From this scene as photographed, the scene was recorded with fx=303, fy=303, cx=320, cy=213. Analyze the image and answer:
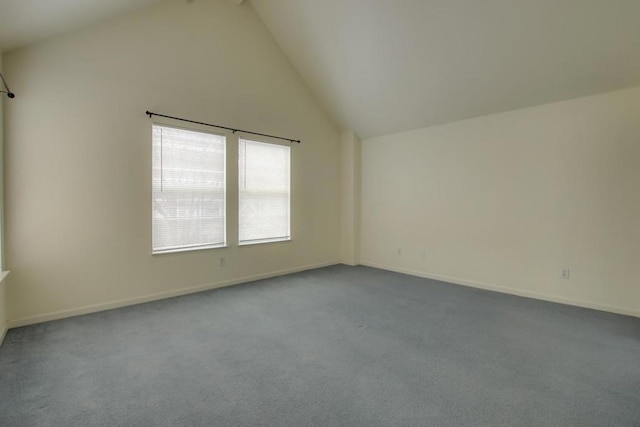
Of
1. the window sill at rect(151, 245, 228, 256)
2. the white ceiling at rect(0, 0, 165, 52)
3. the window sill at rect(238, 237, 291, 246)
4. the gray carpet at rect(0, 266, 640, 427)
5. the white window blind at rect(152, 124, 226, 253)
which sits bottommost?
the gray carpet at rect(0, 266, 640, 427)

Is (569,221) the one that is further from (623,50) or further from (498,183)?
(623,50)

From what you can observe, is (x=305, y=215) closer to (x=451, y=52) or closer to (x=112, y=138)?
(x=112, y=138)

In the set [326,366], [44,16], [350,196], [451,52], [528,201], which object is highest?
[451,52]

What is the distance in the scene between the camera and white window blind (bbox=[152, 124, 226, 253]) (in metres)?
3.63

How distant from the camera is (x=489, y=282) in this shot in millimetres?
4168

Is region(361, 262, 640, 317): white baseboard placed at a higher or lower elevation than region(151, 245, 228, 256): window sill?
lower

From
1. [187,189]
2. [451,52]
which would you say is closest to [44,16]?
[187,189]

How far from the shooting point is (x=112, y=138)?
129 inches

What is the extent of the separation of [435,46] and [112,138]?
3795 millimetres

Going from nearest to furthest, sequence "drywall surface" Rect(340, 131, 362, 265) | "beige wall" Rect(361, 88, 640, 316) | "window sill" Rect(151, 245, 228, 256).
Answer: "beige wall" Rect(361, 88, 640, 316)
"window sill" Rect(151, 245, 228, 256)
"drywall surface" Rect(340, 131, 362, 265)

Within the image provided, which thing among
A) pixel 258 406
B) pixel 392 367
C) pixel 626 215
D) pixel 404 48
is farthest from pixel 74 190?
pixel 626 215

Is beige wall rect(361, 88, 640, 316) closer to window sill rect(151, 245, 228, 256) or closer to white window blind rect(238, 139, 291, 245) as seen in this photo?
white window blind rect(238, 139, 291, 245)

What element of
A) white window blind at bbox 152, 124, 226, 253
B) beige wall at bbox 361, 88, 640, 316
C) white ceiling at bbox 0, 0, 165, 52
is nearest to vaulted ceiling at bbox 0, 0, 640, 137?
white ceiling at bbox 0, 0, 165, 52

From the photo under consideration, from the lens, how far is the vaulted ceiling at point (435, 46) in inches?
108
